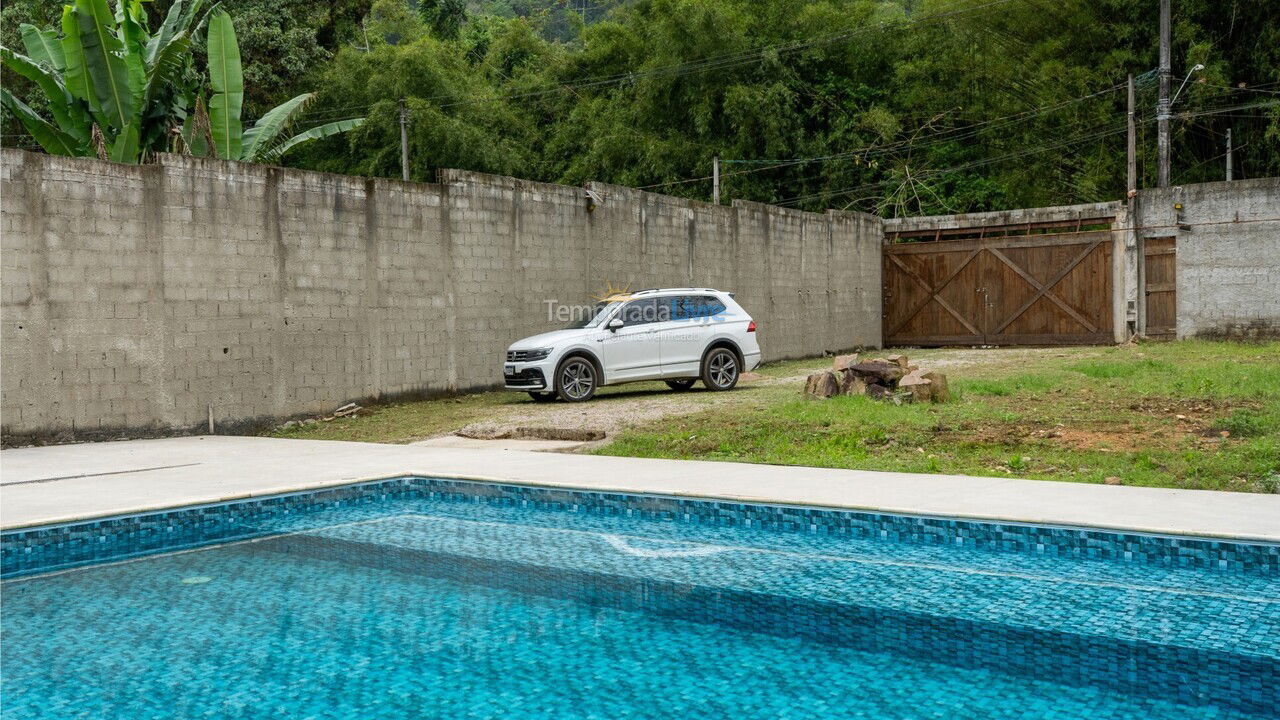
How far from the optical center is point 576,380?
47.8 feet

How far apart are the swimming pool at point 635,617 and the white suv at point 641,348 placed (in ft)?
23.4

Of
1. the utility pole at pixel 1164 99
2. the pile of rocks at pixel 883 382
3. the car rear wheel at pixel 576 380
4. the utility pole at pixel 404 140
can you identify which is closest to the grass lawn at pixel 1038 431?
the pile of rocks at pixel 883 382

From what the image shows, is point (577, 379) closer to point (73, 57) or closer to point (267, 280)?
point (267, 280)

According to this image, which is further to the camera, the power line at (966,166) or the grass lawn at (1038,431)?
the power line at (966,166)

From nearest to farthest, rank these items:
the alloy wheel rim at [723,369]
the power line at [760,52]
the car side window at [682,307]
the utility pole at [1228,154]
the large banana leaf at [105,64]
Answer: the large banana leaf at [105,64] < the car side window at [682,307] < the alloy wheel rim at [723,369] < the utility pole at [1228,154] < the power line at [760,52]

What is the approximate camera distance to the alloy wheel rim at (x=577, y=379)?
47.4 ft

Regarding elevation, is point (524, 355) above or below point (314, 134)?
below

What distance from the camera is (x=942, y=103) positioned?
34.1 metres

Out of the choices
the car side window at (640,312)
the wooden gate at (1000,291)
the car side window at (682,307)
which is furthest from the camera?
the wooden gate at (1000,291)

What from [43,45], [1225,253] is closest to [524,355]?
[43,45]

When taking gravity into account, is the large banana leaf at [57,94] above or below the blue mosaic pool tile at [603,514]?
above

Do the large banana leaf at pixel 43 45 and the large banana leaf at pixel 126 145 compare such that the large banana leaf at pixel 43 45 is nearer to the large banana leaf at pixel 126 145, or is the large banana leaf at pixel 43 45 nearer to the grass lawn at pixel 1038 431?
the large banana leaf at pixel 126 145

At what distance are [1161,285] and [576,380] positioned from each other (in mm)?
14386

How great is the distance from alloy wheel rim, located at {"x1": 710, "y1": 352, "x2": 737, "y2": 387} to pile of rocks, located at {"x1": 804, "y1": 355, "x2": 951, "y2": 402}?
227cm
